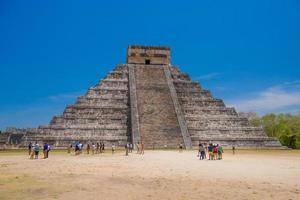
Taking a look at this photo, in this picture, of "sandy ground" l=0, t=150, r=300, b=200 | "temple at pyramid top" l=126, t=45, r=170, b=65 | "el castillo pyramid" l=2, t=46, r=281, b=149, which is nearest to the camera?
"sandy ground" l=0, t=150, r=300, b=200

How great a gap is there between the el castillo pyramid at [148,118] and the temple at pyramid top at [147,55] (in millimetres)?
3664

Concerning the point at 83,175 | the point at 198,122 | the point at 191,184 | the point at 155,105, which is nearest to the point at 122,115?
the point at 155,105

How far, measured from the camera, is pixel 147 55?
1793 inches

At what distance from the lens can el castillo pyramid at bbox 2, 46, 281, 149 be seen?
1270 inches

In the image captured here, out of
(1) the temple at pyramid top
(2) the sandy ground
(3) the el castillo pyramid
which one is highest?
(1) the temple at pyramid top

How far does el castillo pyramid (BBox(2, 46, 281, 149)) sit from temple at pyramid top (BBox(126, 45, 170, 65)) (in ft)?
12.0

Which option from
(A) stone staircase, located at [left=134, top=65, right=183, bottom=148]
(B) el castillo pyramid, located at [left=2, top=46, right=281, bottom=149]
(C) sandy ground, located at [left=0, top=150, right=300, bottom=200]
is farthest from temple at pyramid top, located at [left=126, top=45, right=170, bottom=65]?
(C) sandy ground, located at [left=0, top=150, right=300, bottom=200]

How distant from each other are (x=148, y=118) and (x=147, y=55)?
528 inches

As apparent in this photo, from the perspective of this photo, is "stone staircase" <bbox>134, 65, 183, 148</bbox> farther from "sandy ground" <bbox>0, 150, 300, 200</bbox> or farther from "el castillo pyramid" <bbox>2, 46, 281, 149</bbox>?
"sandy ground" <bbox>0, 150, 300, 200</bbox>

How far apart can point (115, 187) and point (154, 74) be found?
1261 inches

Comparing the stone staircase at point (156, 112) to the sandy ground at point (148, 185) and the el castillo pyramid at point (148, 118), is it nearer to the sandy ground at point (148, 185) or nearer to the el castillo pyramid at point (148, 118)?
the el castillo pyramid at point (148, 118)

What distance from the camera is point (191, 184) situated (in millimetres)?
11102

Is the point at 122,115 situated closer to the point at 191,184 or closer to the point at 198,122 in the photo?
the point at 198,122

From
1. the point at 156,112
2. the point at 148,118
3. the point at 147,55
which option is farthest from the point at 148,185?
the point at 147,55
